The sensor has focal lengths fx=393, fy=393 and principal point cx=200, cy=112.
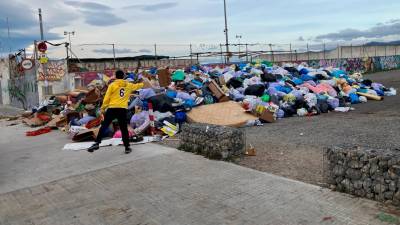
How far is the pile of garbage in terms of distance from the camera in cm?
1030

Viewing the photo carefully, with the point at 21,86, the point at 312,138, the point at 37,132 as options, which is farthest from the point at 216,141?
the point at 21,86

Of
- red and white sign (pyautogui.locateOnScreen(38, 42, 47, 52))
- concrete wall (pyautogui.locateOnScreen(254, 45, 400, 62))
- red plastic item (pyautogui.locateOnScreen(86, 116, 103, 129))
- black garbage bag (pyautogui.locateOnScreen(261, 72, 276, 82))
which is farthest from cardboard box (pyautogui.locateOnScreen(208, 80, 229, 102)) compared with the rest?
concrete wall (pyautogui.locateOnScreen(254, 45, 400, 62))

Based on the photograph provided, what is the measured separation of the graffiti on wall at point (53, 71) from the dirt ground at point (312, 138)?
1520 cm

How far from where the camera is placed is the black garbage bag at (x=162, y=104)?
10.5 m

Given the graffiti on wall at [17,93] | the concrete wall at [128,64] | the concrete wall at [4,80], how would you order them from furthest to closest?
the concrete wall at [4,80]
the concrete wall at [128,64]
the graffiti on wall at [17,93]

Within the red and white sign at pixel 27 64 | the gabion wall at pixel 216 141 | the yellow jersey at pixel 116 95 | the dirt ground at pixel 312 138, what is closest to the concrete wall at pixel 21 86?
the red and white sign at pixel 27 64

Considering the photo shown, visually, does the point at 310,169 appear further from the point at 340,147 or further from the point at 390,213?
the point at 390,213

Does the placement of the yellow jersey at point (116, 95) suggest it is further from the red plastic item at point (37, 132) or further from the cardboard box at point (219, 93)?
the red plastic item at point (37, 132)

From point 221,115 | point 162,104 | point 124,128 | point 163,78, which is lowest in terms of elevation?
point 221,115

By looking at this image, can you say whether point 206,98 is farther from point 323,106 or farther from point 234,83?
point 323,106

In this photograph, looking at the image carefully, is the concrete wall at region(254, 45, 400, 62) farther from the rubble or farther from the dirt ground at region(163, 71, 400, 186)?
the rubble

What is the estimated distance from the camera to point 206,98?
1211cm

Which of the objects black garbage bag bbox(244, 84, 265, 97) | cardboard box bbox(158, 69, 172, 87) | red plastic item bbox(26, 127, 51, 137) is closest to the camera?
red plastic item bbox(26, 127, 51, 137)

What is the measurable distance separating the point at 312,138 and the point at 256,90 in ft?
15.8
